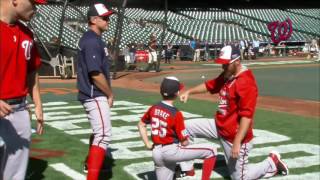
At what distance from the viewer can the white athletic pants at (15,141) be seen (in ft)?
12.7

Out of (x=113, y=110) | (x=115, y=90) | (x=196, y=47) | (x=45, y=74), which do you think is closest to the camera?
(x=113, y=110)

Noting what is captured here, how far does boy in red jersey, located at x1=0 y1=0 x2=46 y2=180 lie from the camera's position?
3.79 metres

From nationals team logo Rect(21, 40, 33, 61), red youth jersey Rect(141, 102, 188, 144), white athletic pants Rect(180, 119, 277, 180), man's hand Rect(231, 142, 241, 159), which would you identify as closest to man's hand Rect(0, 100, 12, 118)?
nationals team logo Rect(21, 40, 33, 61)

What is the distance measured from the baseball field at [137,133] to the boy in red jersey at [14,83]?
2.03 m

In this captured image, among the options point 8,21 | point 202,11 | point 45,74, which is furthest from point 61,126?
point 202,11

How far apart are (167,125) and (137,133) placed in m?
3.77

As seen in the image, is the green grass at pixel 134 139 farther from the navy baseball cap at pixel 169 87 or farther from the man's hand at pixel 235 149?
the man's hand at pixel 235 149

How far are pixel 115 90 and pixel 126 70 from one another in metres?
8.51

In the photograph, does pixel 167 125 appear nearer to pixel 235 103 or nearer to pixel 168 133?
pixel 168 133

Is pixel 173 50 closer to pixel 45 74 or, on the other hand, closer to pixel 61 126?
pixel 45 74

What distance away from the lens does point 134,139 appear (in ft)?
27.3

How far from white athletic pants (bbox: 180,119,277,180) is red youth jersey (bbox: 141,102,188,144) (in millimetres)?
515

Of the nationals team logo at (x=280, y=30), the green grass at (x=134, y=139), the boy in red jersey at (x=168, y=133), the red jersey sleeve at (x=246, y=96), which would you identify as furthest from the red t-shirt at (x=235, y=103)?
the nationals team logo at (x=280, y=30)

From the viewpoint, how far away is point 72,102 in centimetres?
1295
